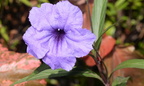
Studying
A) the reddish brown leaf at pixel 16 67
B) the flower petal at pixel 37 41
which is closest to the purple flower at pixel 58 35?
the flower petal at pixel 37 41

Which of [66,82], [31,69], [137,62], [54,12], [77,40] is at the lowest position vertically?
[66,82]

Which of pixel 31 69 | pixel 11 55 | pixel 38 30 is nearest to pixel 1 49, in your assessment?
pixel 11 55

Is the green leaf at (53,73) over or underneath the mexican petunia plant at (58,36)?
underneath

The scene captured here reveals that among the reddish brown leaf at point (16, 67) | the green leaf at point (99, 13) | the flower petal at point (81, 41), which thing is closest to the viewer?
the flower petal at point (81, 41)

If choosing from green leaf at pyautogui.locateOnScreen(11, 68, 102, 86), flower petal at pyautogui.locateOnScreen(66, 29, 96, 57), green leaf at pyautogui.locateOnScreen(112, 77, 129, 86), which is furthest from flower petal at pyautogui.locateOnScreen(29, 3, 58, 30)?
green leaf at pyautogui.locateOnScreen(112, 77, 129, 86)

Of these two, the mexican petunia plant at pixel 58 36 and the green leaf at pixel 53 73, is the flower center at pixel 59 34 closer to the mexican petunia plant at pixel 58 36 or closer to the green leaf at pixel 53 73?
the mexican petunia plant at pixel 58 36

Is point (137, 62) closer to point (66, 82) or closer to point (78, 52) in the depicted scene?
point (78, 52)

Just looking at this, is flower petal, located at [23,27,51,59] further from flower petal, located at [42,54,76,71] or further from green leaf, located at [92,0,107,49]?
green leaf, located at [92,0,107,49]

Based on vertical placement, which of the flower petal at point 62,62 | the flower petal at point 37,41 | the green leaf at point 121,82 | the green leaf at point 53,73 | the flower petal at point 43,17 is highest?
the flower petal at point 43,17
